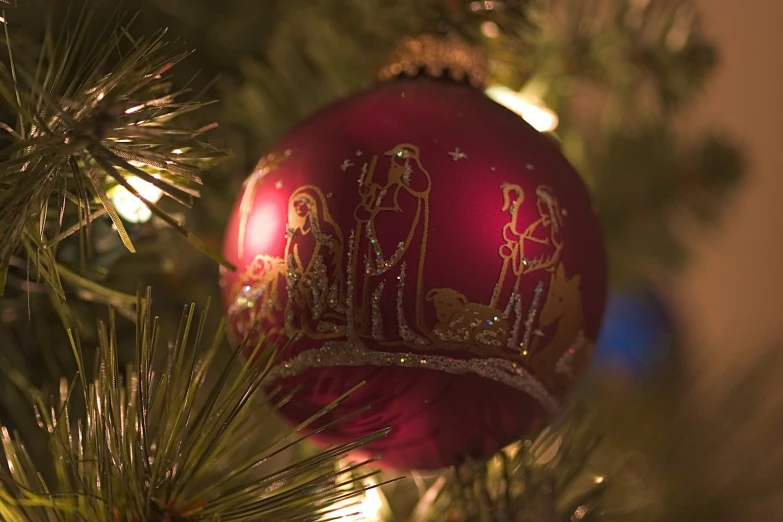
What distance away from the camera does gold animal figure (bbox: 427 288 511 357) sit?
35 cm

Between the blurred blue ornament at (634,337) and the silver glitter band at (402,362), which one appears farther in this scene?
the blurred blue ornament at (634,337)

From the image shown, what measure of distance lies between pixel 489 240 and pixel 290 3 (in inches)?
13.9

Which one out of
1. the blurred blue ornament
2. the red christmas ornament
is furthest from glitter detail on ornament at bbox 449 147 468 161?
the blurred blue ornament

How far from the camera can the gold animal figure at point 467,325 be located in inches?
13.7

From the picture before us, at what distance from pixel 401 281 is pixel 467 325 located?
0.13 ft

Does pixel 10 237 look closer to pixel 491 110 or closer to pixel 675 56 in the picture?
pixel 491 110

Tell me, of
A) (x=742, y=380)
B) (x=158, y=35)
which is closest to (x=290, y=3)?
(x=158, y=35)

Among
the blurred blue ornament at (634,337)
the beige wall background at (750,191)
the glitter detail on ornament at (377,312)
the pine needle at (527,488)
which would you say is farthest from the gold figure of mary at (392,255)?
the beige wall background at (750,191)

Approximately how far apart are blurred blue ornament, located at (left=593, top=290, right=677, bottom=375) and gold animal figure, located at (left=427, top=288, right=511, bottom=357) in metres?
0.62

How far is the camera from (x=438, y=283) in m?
0.35

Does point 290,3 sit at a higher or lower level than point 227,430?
higher

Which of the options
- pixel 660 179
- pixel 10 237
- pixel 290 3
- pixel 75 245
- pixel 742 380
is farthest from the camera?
pixel 742 380

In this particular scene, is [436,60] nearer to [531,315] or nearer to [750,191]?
[531,315]

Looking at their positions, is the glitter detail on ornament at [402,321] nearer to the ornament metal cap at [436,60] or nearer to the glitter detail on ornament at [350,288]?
the glitter detail on ornament at [350,288]
